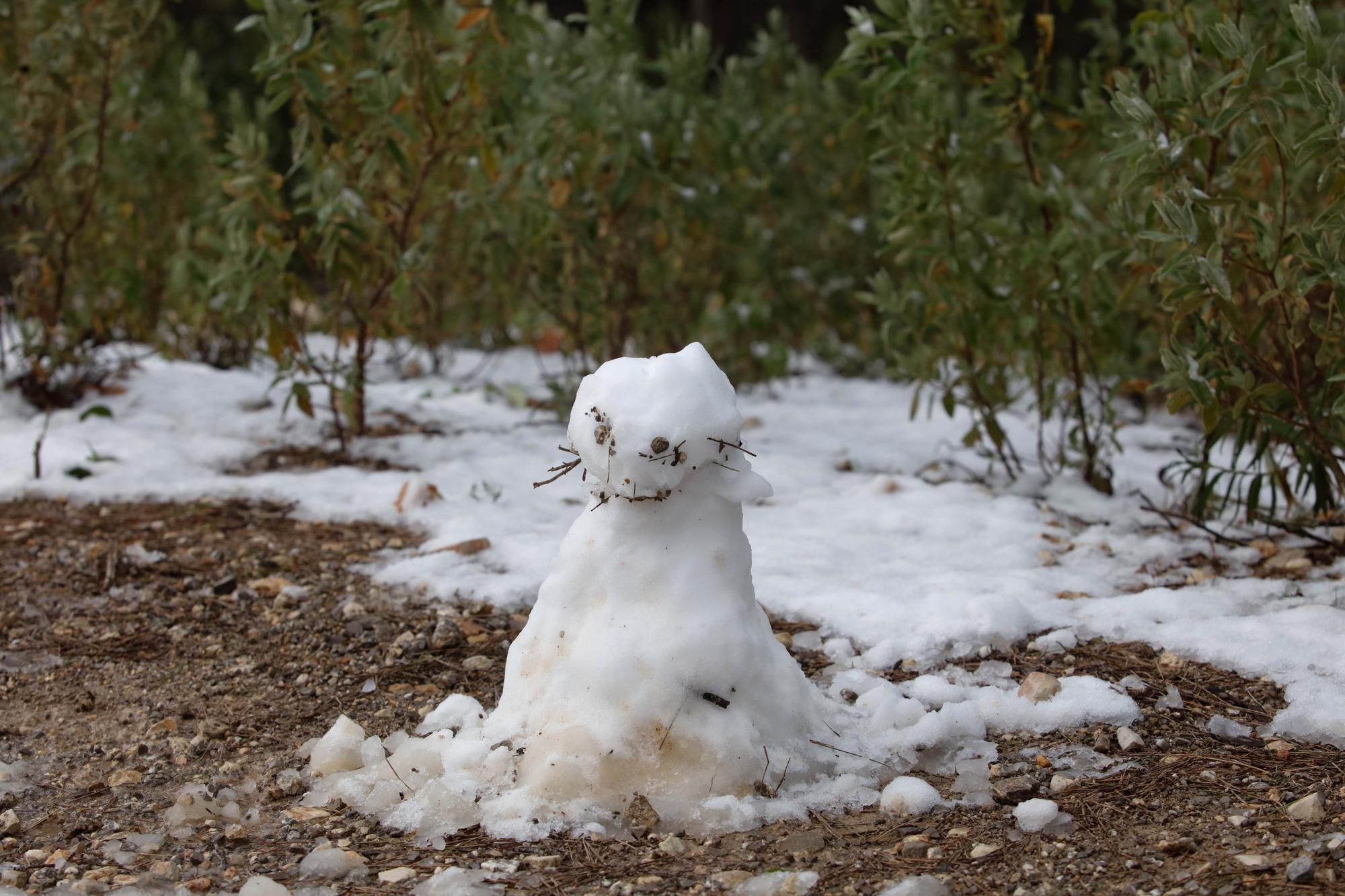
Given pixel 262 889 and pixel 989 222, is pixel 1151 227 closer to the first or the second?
pixel 989 222

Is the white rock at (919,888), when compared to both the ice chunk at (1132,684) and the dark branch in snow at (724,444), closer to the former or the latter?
the dark branch in snow at (724,444)

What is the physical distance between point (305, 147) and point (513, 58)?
702 mm

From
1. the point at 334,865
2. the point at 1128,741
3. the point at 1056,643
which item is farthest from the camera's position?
the point at 1056,643

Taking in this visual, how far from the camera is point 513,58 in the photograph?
3.82 meters

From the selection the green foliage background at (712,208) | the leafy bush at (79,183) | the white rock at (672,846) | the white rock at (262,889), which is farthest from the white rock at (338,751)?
the leafy bush at (79,183)

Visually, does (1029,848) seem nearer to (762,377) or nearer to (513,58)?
(513,58)

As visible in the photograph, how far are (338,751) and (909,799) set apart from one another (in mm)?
940

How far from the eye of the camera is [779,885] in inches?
64.4

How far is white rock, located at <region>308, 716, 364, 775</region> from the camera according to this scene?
2.04m

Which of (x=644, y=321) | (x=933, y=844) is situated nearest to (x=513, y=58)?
(x=644, y=321)

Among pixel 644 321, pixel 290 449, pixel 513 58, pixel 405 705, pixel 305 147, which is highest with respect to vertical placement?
pixel 513 58

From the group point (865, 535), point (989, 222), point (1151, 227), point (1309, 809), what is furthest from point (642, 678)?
point (989, 222)

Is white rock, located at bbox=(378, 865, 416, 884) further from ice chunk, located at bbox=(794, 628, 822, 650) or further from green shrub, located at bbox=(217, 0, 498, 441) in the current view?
green shrub, located at bbox=(217, 0, 498, 441)

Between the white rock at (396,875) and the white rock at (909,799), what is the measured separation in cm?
71
